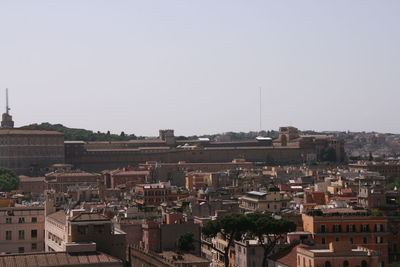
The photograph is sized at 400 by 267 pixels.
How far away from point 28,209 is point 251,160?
105200mm

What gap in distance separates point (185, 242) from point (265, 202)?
13360 mm

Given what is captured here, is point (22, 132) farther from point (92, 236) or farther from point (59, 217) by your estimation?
point (92, 236)

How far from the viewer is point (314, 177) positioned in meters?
94.1

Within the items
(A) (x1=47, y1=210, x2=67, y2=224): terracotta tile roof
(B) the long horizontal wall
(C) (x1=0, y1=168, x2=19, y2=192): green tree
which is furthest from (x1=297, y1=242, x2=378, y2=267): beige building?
(B) the long horizontal wall

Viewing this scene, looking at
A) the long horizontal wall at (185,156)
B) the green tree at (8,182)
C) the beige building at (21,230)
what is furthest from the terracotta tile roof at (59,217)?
the long horizontal wall at (185,156)

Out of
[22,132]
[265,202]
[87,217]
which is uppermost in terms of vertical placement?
[22,132]

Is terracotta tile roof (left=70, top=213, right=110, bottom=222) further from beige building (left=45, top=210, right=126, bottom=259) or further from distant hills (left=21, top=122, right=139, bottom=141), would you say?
distant hills (left=21, top=122, right=139, bottom=141)

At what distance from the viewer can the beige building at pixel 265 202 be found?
5816 centimetres

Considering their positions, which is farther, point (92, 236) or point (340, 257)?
point (340, 257)

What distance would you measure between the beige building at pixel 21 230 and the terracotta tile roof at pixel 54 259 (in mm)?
8626

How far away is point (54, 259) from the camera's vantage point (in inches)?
1225

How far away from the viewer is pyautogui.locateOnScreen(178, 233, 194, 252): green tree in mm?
46062

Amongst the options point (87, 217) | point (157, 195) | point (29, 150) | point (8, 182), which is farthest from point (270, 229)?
point (29, 150)

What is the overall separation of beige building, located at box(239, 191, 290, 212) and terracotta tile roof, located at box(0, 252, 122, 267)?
26745 mm
